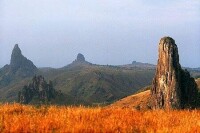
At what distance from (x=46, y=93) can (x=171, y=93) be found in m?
106

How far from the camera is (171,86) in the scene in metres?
26.4

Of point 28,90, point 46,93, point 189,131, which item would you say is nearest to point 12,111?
point 189,131

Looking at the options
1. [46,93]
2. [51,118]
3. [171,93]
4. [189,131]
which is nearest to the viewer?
[189,131]

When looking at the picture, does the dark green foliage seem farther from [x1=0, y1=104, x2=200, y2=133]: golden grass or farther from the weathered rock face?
[x1=0, y1=104, x2=200, y2=133]: golden grass

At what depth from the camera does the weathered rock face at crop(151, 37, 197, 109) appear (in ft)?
86.2

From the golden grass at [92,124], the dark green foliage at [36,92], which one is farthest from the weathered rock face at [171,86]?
the dark green foliage at [36,92]

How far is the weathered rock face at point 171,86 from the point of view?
26.3m

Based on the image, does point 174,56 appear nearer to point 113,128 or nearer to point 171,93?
point 171,93

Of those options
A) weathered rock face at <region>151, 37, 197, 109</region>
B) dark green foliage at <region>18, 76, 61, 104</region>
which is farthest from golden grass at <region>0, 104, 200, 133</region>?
dark green foliage at <region>18, 76, 61, 104</region>

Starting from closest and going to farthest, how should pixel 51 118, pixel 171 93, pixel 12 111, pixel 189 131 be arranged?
pixel 189 131, pixel 51 118, pixel 12 111, pixel 171 93

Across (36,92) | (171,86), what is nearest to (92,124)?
(171,86)

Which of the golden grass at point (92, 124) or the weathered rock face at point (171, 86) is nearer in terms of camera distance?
the golden grass at point (92, 124)

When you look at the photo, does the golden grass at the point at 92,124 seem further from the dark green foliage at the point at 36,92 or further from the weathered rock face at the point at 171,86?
the dark green foliage at the point at 36,92

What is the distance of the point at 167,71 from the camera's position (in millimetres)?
27172
